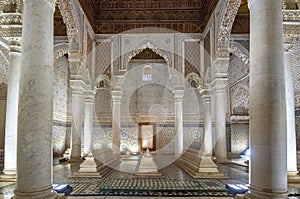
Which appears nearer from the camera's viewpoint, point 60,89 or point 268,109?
point 268,109

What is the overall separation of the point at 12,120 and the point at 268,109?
5914mm

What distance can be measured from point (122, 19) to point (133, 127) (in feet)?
25.5

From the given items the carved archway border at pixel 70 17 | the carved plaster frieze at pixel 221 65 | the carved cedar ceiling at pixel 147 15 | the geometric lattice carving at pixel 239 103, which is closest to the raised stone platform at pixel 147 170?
the carved plaster frieze at pixel 221 65

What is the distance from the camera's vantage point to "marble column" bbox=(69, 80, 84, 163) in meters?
11.4

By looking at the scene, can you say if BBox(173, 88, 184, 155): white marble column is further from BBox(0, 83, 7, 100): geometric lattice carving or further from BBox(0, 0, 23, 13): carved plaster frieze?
BBox(0, 0, 23, 13): carved plaster frieze

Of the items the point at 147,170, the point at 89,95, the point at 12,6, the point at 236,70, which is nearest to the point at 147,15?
the point at 89,95

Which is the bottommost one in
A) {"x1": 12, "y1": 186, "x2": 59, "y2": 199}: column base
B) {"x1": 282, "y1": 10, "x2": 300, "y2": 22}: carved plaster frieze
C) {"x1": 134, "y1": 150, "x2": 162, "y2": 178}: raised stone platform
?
{"x1": 134, "y1": 150, "x2": 162, "y2": 178}: raised stone platform

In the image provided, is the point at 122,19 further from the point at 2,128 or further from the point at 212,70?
the point at 2,128

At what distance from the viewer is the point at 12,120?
693 cm

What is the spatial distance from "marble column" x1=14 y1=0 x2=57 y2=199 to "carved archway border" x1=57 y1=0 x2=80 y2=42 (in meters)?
5.36

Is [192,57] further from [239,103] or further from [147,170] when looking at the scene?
[147,170]

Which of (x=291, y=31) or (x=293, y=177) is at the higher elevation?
(x=291, y=31)

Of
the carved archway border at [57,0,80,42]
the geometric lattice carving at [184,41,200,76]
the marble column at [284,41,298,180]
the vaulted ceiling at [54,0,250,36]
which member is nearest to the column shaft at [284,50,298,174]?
the marble column at [284,41,298,180]

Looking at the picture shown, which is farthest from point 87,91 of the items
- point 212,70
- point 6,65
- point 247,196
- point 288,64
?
point 247,196
